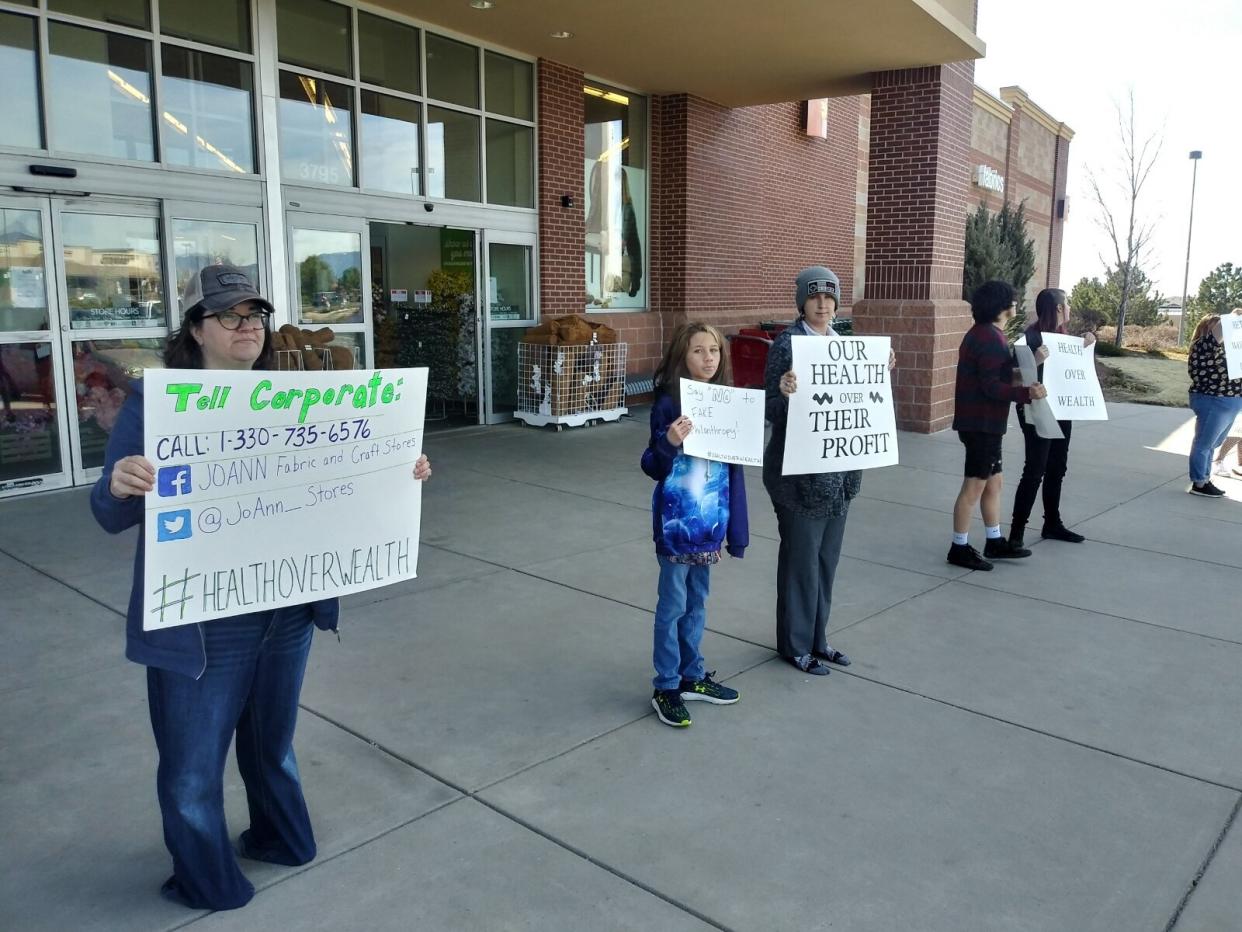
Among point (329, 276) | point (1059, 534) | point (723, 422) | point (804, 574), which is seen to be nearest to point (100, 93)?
point (329, 276)

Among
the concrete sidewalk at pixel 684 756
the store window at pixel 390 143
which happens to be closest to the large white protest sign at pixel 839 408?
the concrete sidewalk at pixel 684 756

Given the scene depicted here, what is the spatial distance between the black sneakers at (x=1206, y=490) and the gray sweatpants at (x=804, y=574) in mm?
5892

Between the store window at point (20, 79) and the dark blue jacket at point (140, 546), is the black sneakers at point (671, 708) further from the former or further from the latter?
the store window at point (20, 79)

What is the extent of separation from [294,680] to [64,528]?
5.06 m

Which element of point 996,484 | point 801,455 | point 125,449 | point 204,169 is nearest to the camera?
point 125,449

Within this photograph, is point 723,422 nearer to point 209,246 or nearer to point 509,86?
point 209,246

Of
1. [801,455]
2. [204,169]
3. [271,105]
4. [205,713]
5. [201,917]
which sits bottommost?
[201,917]

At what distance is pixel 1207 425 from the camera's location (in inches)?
344

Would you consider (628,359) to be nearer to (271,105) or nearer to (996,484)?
(271,105)

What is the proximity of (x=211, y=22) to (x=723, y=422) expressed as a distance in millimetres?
7305

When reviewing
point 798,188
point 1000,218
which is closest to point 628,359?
point 798,188

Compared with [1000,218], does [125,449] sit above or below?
below

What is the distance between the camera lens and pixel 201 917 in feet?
9.07

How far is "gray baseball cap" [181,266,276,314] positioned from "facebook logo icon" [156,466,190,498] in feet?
1.43
